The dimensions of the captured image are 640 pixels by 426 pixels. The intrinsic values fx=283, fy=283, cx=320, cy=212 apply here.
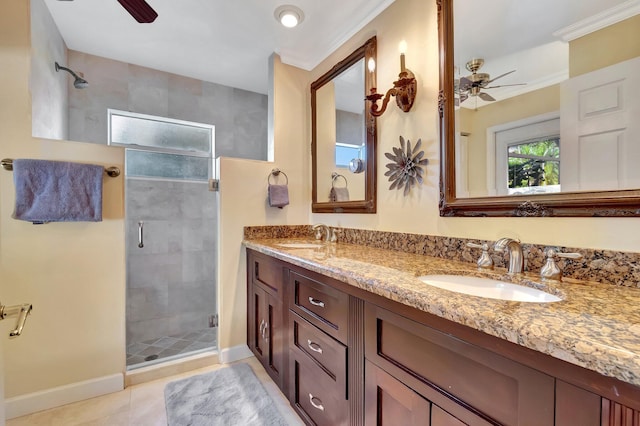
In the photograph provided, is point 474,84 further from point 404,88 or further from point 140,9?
point 140,9

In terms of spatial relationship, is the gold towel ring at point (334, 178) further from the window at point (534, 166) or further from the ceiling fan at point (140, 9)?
the ceiling fan at point (140, 9)

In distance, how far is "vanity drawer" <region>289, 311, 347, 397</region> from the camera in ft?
3.59

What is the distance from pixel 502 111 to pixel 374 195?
807 mm

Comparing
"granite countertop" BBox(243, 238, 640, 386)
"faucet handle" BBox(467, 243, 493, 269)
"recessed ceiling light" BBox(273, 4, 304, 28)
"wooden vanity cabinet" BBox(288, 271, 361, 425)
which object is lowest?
"wooden vanity cabinet" BBox(288, 271, 361, 425)

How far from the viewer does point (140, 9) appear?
1.25 m

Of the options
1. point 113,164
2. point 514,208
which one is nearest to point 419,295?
point 514,208

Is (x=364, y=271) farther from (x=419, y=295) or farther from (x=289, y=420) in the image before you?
(x=289, y=420)

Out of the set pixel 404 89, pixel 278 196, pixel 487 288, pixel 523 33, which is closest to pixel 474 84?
pixel 523 33

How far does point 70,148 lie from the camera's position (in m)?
1.67

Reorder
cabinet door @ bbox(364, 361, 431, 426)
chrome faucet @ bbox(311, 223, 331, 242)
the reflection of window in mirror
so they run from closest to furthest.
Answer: cabinet door @ bbox(364, 361, 431, 426)
the reflection of window in mirror
chrome faucet @ bbox(311, 223, 331, 242)

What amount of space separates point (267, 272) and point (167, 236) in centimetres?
144

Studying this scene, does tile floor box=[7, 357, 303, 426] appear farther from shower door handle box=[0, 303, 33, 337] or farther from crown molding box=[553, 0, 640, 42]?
crown molding box=[553, 0, 640, 42]

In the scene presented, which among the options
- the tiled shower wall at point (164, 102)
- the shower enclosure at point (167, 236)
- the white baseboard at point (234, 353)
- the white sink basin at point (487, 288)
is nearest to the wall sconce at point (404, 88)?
the white sink basin at point (487, 288)

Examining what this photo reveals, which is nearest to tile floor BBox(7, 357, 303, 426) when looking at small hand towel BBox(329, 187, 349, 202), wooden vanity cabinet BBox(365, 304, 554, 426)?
wooden vanity cabinet BBox(365, 304, 554, 426)
